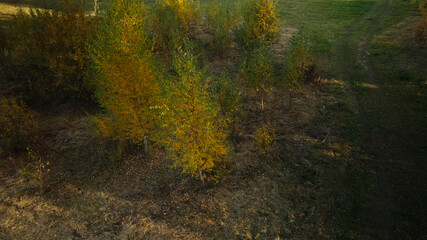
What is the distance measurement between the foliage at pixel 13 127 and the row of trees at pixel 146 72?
207 inches

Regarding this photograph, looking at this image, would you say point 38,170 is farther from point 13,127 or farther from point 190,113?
point 190,113

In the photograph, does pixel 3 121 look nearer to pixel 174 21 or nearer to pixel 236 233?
pixel 236 233

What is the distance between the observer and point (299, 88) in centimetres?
2912

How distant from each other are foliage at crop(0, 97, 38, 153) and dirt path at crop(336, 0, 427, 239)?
26984 mm

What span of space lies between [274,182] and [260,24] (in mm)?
Answer: 19333

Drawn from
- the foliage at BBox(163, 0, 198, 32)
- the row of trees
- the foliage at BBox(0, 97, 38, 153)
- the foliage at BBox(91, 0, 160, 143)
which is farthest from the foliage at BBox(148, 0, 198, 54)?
the foliage at BBox(0, 97, 38, 153)

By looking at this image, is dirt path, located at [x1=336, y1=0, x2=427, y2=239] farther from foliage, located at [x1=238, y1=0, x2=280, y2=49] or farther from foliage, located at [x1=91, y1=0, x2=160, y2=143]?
foliage, located at [x1=91, y1=0, x2=160, y2=143]

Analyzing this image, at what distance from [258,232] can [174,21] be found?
101 ft

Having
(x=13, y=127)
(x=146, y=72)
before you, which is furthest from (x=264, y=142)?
(x=13, y=127)

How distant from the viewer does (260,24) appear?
2942 centimetres

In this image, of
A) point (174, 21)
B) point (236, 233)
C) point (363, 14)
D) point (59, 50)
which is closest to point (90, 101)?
point (59, 50)

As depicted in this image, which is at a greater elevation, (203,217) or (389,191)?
(389,191)

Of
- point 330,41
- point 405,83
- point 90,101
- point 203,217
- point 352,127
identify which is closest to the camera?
point 203,217

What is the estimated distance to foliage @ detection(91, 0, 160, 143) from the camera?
54.7 ft
